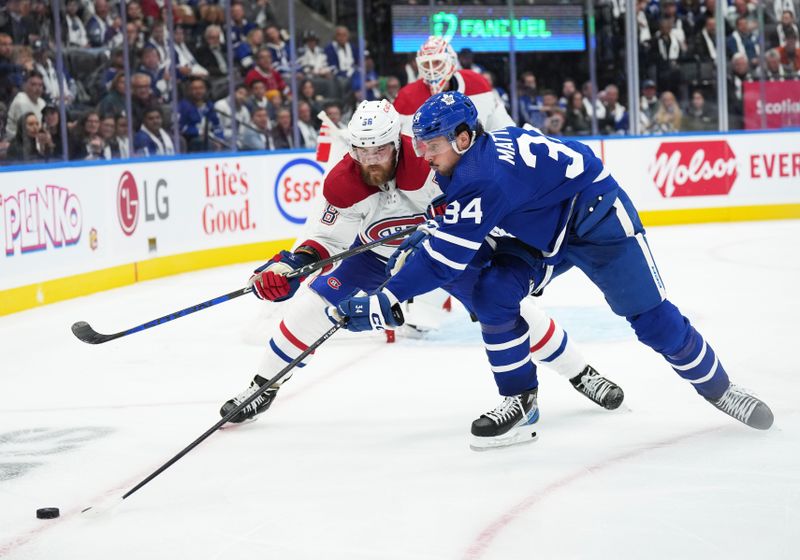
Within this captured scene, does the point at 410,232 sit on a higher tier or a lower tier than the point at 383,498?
higher

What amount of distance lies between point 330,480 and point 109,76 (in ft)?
18.2

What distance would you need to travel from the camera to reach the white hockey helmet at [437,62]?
4.73 meters

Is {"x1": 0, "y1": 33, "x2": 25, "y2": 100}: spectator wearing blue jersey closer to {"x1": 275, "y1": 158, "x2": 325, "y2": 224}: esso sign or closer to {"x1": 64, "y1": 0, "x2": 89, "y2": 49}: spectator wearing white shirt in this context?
{"x1": 64, "y1": 0, "x2": 89, "y2": 49}: spectator wearing white shirt

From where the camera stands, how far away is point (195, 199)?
7762mm

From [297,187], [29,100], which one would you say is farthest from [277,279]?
[297,187]

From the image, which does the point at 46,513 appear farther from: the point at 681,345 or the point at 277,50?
the point at 277,50

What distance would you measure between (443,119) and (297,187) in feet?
18.9

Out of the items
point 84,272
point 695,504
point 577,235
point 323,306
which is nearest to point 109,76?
point 84,272

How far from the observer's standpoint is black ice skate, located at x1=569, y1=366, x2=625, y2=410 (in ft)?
11.6

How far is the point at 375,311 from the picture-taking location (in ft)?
9.73

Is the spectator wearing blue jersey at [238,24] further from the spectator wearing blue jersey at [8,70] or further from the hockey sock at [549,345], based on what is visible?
the hockey sock at [549,345]

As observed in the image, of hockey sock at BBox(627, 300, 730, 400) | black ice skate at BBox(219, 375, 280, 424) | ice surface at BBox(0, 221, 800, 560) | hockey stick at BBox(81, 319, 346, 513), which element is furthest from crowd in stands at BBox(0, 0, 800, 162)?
hockey sock at BBox(627, 300, 730, 400)

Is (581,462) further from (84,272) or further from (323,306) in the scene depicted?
(84,272)

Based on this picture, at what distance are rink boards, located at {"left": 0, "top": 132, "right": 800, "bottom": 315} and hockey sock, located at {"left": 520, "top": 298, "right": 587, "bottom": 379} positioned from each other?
3459 millimetres
